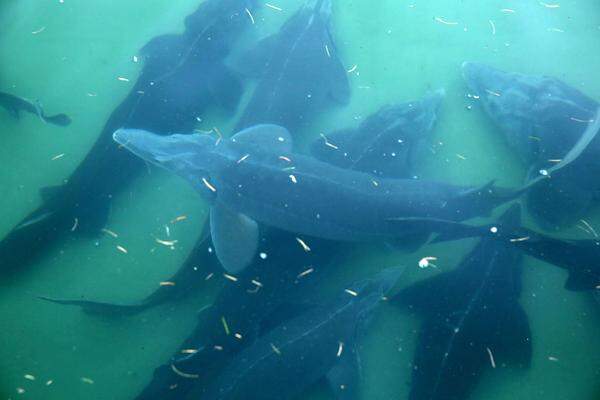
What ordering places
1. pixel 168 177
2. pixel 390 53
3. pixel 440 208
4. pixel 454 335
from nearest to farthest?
pixel 454 335, pixel 440 208, pixel 168 177, pixel 390 53

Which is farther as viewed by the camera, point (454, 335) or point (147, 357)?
point (147, 357)

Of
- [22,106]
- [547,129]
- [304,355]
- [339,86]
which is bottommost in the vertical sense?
[304,355]

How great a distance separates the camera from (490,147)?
14.3 feet

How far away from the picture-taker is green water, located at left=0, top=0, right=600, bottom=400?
12.3 ft

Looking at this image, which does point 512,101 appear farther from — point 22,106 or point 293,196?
→ point 22,106

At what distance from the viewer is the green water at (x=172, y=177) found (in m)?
3.74

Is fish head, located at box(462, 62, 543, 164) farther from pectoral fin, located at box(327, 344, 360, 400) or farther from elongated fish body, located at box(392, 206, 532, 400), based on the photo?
pectoral fin, located at box(327, 344, 360, 400)

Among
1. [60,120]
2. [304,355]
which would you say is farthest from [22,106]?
[304,355]

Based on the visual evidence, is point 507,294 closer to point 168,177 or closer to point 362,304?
point 362,304

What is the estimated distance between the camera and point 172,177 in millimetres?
4297

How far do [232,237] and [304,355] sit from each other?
115cm

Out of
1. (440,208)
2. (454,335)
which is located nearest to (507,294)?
(454,335)

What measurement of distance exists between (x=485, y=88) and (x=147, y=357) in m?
4.22

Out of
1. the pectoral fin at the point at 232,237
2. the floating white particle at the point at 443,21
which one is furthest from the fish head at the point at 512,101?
the pectoral fin at the point at 232,237
